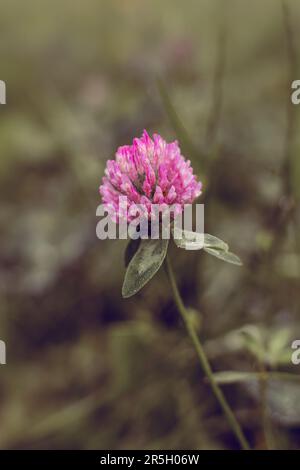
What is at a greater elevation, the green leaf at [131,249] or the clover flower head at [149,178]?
the clover flower head at [149,178]

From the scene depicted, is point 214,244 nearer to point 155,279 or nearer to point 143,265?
point 143,265

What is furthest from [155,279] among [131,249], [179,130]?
[131,249]

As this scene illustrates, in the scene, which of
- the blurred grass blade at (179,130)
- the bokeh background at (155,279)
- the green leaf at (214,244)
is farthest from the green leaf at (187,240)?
the blurred grass blade at (179,130)

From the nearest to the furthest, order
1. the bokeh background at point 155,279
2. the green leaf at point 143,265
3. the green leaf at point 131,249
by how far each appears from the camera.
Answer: the green leaf at point 143,265, the green leaf at point 131,249, the bokeh background at point 155,279

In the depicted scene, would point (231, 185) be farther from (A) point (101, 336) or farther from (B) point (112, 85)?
(B) point (112, 85)

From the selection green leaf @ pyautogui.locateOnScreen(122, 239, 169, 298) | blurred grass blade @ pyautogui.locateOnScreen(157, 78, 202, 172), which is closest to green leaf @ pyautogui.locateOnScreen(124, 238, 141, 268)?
green leaf @ pyautogui.locateOnScreen(122, 239, 169, 298)

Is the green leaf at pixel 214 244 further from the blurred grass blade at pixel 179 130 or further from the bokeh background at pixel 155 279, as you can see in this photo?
the blurred grass blade at pixel 179 130

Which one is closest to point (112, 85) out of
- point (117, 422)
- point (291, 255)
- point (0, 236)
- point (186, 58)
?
point (186, 58)
